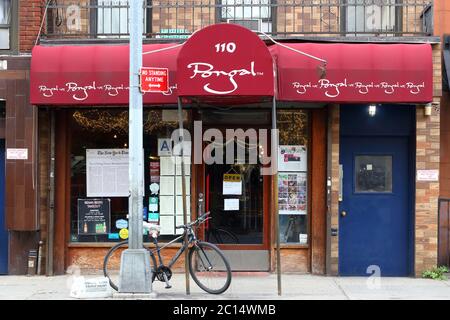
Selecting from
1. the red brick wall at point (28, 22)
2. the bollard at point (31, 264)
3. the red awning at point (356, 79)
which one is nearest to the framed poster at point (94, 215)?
the bollard at point (31, 264)

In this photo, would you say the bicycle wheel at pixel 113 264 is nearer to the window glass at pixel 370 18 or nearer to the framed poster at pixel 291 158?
the framed poster at pixel 291 158

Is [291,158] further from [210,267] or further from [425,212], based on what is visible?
[210,267]

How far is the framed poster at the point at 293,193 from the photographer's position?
395 inches

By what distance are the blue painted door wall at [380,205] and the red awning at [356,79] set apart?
91 cm

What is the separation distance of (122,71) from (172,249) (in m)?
2.92

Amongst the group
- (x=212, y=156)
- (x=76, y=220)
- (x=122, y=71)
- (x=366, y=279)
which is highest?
(x=122, y=71)

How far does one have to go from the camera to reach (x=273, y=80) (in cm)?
816

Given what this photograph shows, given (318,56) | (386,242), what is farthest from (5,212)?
(386,242)

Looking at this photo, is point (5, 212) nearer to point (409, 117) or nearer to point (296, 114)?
point (296, 114)

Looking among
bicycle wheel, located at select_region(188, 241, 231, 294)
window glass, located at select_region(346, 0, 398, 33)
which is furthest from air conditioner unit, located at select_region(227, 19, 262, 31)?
bicycle wheel, located at select_region(188, 241, 231, 294)

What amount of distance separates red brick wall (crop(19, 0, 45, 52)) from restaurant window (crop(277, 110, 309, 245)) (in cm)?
407

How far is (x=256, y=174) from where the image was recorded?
10016mm

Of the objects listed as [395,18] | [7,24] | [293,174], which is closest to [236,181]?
[293,174]

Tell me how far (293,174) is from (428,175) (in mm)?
2086
